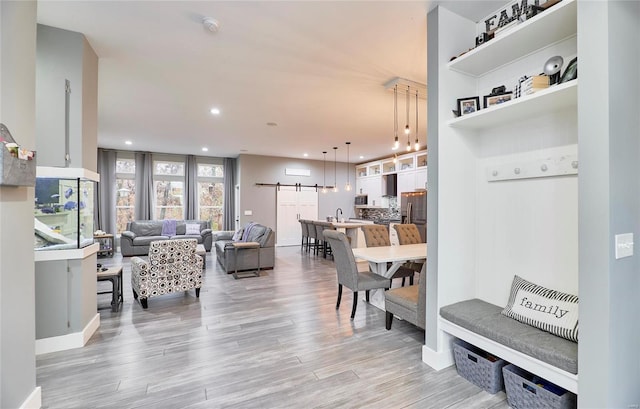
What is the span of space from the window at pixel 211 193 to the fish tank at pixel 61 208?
648 centimetres

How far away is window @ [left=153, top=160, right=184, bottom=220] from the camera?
28.2ft

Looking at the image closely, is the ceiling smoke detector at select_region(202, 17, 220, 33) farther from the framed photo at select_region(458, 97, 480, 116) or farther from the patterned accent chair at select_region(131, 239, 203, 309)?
the patterned accent chair at select_region(131, 239, 203, 309)

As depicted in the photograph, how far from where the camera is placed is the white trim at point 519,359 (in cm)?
154

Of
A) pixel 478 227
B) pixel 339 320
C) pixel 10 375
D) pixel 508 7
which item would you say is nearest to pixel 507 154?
pixel 478 227

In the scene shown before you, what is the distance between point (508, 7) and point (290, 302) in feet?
12.4

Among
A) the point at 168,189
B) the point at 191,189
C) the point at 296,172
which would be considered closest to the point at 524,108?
the point at 296,172

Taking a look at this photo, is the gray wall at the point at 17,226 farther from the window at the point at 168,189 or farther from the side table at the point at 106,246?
the window at the point at 168,189

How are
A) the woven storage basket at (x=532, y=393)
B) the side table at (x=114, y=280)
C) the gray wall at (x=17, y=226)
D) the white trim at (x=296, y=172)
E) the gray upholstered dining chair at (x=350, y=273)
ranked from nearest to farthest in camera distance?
the gray wall at (x=17, y=226) < the woven storage basket at (x=532, y=393) < the gray upholstered dining chair at (x=350, y=273) < the side table at (x=114, y=280) < the white trim at (x=296, y=172)

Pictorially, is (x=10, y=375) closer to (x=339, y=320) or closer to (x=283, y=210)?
(x=339, y=320)

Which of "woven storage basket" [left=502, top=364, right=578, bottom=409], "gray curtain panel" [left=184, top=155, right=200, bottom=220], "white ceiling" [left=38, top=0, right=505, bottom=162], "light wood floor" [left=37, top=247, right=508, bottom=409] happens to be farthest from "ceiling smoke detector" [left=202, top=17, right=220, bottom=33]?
"gray curtain panel" [left=184, top=155, right=200, bottom=220]

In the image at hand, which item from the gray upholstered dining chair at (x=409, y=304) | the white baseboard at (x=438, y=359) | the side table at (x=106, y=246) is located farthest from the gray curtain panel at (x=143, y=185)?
the white baseboard at (x=438, y=359)

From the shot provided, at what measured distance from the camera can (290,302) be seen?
12.7ft

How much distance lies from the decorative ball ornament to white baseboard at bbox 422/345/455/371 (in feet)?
6.87

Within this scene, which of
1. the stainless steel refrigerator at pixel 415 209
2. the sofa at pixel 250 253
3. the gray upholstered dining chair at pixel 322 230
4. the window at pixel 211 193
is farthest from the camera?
the window at pixel 211 193
